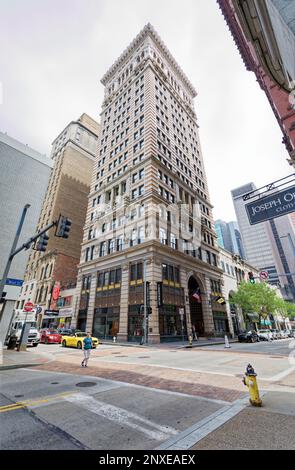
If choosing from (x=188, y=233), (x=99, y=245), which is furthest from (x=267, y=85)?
(x=99, y=245)

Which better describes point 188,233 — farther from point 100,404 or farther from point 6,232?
point 100,404

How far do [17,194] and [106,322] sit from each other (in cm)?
2046

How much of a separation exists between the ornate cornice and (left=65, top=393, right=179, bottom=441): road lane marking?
7075 centimetres

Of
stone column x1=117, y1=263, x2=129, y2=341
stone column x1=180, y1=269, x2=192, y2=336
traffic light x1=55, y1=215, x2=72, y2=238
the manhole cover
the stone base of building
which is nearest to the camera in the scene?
the manhole cover

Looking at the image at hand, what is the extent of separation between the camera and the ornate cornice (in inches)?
2135

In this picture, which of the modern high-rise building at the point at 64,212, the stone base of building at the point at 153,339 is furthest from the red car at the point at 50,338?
the modern high-rise building at the point at 64,212

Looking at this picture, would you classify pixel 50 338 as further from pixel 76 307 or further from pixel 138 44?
pixel 138 44

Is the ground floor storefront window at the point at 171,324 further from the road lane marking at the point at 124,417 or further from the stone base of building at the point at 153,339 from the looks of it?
the road lane marking at the point at 124,417

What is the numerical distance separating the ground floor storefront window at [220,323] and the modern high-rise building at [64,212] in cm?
2829

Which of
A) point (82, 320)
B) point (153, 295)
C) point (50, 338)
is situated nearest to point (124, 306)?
point (153, 295)

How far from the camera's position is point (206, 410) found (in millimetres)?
5715

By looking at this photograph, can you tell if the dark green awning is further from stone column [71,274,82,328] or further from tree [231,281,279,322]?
stone column [71,274,82,328]

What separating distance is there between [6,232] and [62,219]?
11.3 m

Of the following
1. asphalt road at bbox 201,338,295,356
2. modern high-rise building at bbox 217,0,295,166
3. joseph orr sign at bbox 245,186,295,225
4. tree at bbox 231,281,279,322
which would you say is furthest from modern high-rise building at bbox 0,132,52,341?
tree at bbox 231,281,279,322
